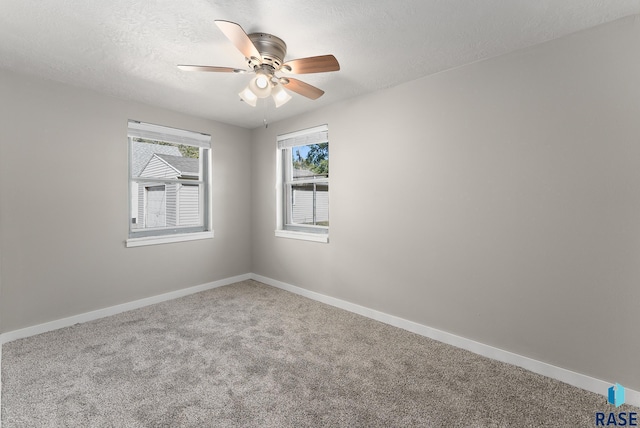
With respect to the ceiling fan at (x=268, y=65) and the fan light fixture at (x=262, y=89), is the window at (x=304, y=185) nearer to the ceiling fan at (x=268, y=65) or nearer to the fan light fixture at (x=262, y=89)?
the fan light fixture at (x=262, y=89)

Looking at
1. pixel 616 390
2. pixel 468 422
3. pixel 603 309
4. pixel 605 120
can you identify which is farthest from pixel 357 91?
pixel 616 390

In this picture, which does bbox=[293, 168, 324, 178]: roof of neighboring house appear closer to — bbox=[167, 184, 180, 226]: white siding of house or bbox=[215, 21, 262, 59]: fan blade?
bbox=[167, 184, 180, 226]: white siding of house

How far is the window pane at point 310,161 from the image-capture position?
146 inches

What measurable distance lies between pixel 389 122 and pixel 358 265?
1561 mm

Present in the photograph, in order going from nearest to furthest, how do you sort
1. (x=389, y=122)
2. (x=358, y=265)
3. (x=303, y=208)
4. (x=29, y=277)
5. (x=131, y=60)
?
(x=131, y=60)
(x=29, y=277)
(x=389, y=122)
(x=358, y=265)
(x=303, y=208)

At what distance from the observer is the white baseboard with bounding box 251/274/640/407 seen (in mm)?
1867

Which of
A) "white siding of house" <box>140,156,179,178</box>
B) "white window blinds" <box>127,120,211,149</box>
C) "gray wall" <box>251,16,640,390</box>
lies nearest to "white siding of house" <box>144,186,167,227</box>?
"white siding of house" <box>140,156,179,178</box>

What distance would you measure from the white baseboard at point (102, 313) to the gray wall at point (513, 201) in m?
2.07

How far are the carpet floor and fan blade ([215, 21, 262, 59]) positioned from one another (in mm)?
2187

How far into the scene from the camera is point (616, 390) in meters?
1.80

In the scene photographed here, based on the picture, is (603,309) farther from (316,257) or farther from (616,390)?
(316,257)

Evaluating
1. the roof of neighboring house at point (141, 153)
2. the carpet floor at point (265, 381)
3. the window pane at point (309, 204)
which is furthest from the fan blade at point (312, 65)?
the roof of neighboring house at point (141, 153)

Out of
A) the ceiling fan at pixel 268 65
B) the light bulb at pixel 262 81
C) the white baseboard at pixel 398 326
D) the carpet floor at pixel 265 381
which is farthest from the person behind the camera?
the light bulb at pixel 262 81

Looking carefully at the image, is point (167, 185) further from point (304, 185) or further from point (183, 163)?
point (304, 185)
